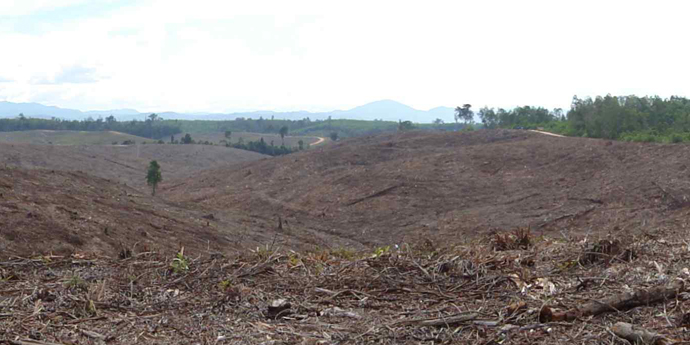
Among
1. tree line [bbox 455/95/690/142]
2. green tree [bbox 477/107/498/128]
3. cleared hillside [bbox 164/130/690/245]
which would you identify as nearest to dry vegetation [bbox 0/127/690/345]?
cleared hillside [bbox 164/130/690/245]

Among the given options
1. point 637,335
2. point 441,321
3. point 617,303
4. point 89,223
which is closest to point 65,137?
point 89,223

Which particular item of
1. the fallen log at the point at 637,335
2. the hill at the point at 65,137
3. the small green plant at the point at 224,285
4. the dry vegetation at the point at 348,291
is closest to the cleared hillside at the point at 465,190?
the dry vegetation at the point at 348,291

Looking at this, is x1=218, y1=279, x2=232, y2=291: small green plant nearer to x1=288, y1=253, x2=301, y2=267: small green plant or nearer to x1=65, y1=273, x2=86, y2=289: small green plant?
x1=288, y1=253, x2=301, y2=267: small green plant

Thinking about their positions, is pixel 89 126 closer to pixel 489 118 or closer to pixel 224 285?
pixel 489 118

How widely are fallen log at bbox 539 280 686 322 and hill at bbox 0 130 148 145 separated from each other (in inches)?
2919

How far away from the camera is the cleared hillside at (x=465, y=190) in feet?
59.4

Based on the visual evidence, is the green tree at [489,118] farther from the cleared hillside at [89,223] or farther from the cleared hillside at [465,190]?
the cleared hillside at [89,223]

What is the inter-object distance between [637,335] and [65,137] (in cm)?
8397

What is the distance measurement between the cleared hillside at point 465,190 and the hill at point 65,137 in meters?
43.5

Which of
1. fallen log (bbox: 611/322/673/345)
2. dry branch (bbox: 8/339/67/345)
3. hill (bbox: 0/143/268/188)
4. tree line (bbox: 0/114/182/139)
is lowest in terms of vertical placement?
hill (bbox: 0/143/268/188)

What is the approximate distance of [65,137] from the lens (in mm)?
78188

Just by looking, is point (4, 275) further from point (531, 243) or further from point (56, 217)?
point (56, 217)

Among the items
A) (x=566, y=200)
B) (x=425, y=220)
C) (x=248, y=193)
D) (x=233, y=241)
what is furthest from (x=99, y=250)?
(x=248, y=193)

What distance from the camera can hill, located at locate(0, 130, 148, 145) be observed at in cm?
7256
